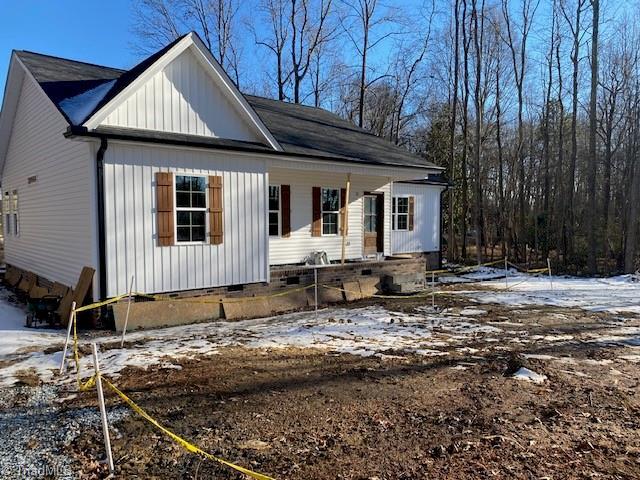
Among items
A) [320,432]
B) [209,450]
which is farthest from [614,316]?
[209,450]

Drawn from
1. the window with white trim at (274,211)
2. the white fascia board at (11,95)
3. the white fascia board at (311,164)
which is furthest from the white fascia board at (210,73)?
the white fascia board at (11,95)

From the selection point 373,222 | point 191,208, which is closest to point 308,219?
point 373,222

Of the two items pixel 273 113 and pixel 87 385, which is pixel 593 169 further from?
pixel 87 385

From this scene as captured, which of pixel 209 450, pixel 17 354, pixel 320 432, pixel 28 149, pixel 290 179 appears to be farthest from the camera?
pixel 290 179

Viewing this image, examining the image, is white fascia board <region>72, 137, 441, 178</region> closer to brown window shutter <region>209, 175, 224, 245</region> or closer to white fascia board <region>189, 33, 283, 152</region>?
white fascia board <region>189, 33, 283, 152</region>

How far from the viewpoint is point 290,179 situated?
1265 centimetres

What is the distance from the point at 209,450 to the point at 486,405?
2.78 metres

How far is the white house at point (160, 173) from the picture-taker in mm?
8133

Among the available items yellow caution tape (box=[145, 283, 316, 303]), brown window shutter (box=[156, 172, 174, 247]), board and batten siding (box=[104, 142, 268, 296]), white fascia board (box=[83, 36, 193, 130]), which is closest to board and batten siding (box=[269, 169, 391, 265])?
yellow caution tape (box=[145, 283, 316, 303])

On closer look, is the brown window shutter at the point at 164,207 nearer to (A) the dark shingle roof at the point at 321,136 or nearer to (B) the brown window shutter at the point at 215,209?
(B) the brown window shutter at the point at 215,209

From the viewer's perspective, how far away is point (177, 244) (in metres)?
8.87

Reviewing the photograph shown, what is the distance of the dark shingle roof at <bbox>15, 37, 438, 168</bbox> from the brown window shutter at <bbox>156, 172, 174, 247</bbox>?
0.93m

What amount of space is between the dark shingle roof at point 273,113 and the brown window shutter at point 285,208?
145 cm

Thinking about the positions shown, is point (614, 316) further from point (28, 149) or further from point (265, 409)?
point (28, 149)
